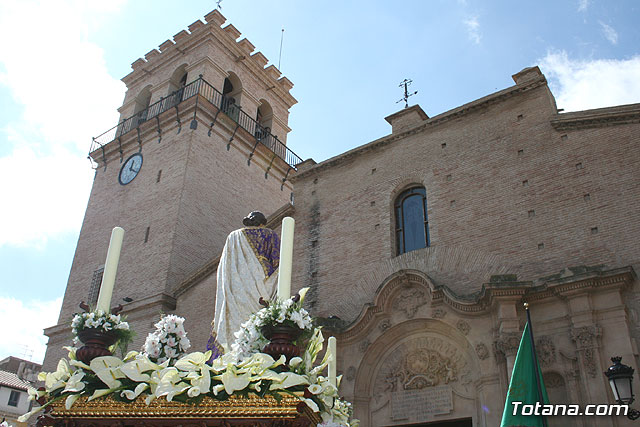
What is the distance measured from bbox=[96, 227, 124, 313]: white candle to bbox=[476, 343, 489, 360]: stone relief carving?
7815 millimetres

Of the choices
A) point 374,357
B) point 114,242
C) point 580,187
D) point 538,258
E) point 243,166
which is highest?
point 243,166

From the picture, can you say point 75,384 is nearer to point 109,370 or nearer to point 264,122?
point 109,370

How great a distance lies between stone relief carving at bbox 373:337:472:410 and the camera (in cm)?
1144

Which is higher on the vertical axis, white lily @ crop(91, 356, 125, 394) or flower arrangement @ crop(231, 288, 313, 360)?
flower arrangement @ crop(231, 288, 313, 360)

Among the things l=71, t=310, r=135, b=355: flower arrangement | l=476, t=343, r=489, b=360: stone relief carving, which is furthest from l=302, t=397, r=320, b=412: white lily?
l=476, t=343, r=489, b=360: stone relief carving

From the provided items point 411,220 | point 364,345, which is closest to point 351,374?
point 364,345

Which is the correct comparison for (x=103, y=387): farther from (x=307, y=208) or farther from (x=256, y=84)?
(x=256, y=84)

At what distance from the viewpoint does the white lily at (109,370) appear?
369 cm

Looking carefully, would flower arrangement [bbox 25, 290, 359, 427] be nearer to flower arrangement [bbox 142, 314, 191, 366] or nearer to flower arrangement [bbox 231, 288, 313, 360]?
flower arrangement [bbox 231, 288, 313, 360]

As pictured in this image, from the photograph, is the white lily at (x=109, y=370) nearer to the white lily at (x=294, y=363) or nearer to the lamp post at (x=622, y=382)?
the white lily at (x=294, y=363)

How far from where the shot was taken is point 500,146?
13.3 m

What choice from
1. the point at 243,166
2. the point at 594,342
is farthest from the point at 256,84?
the point at 594,342

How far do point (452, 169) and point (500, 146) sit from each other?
1181mm

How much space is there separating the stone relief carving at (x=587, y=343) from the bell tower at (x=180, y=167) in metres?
9.07
